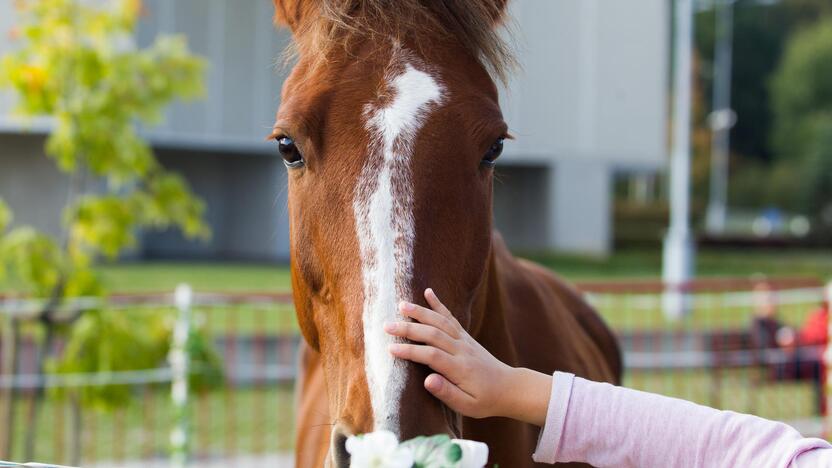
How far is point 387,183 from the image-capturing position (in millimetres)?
1798

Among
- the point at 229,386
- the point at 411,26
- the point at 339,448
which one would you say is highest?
the point at 411,26

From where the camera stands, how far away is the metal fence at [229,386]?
628cm

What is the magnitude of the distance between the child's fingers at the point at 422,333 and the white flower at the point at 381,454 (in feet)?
0.80

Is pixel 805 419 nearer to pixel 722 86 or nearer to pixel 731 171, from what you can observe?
pixel 722 86

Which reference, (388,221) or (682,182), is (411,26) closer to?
(388,221)

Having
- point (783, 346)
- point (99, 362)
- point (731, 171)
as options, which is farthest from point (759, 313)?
point (731, 171)

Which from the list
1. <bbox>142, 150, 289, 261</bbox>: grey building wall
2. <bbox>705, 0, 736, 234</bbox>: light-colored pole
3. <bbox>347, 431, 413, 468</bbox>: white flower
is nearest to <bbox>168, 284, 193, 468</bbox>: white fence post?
<bbox>347, 431, 413, 468</bbox>: white flower

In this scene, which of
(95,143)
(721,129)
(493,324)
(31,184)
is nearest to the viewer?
(493,324)

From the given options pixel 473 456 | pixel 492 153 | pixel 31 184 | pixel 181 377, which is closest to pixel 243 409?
pixel 181 377

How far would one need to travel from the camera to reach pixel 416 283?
1.72 meters

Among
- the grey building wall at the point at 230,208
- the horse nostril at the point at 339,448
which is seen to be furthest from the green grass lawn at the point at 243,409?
the grey building wall at the point at 230,208

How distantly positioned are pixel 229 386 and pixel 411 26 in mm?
6633

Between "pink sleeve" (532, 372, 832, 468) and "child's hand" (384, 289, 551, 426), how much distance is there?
0.05 meters

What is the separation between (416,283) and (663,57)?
90.2 ft
